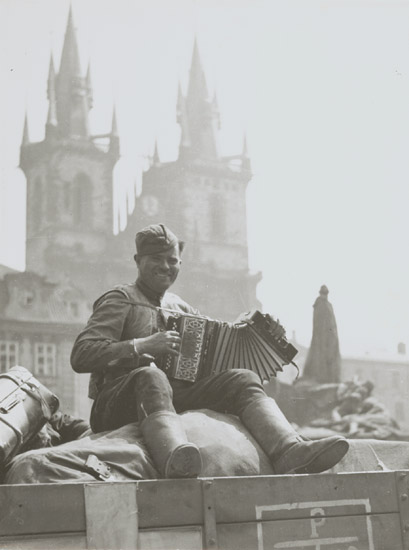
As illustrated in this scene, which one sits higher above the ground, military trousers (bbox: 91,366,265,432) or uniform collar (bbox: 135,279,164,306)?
uniform collar (bbox: 135,279,164,306)

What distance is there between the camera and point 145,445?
4812 millimetres

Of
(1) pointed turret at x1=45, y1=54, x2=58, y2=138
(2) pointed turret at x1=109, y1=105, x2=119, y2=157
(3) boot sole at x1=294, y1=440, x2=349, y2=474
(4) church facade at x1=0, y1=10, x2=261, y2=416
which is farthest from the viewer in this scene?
(2) pointed turret at x1=109, y1=105, x2=119, y2=157

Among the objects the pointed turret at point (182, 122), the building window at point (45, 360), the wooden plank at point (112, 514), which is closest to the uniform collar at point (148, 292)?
the wooden plank at point (112, 514)

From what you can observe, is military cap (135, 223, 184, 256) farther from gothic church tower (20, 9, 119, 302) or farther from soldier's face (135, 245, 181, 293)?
gothic church tower (20, 9, 119, 302)

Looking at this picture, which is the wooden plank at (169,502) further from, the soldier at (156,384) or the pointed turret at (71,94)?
the pointed turret at (71,94)

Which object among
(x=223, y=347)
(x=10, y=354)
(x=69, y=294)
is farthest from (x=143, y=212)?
(x=223, y=347)

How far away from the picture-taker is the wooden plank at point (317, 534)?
14.2ft

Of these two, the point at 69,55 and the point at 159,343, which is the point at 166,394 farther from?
the point at 69,55

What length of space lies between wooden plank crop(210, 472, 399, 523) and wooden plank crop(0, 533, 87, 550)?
2.15 feet

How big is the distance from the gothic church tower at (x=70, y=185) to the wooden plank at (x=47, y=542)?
202 feet

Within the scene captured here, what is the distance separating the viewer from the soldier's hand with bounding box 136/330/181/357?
529 centimetres

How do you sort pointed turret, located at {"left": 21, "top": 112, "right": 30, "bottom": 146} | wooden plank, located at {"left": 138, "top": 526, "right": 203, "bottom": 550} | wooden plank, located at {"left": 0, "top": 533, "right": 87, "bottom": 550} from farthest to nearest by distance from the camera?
pointed turret, located at {"left": 21, "top": 112, "right": 30, "bottom": 146} → wooden plank, located at {"left": 138, "top": 526, "right": 203, "bottom": 550} → wooden plank, located at {"left": 0, "top": 533, "right": 87, "bottom": 550}

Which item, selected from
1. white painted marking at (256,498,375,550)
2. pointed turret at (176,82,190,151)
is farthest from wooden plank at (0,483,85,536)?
pointed turret at (176,82,190,151)

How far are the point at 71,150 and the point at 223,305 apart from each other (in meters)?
18.0
